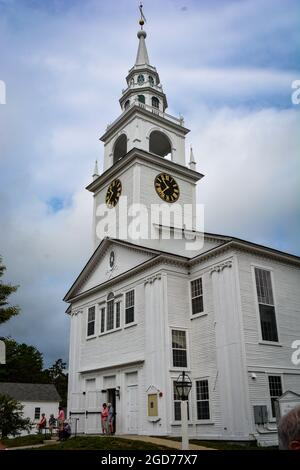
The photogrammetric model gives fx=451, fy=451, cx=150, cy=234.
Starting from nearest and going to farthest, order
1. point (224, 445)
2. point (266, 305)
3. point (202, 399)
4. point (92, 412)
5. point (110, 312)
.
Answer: point (224, 445), point (202, 399), point (266, 305), point (92, 412), point (110, 312)

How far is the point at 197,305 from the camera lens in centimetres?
2419

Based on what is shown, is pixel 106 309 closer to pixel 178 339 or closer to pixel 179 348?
pixel 178 339

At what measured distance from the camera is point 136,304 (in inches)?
1022

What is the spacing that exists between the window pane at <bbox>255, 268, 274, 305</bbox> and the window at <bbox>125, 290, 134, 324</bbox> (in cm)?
750

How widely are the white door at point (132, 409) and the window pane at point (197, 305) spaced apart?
521 cm

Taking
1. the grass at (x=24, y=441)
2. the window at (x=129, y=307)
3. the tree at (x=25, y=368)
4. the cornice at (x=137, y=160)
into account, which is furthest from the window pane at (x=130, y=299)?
the tree at (x=25, y=368)

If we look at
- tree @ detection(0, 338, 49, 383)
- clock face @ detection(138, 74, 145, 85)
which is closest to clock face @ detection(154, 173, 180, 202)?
clock face @ detection(138, 74, 145, 85)

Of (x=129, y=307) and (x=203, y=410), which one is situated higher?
(x=129, y=307)

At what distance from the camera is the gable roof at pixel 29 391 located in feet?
216

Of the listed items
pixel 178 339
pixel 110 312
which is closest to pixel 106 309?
pixel 110 312

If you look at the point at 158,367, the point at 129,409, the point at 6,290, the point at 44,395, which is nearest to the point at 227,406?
the point at 158,367

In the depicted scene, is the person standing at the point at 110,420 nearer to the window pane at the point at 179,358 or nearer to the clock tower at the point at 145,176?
the window pane at the point at 179,358

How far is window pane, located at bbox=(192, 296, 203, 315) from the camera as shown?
23947 millimetres

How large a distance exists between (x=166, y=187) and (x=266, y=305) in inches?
494
